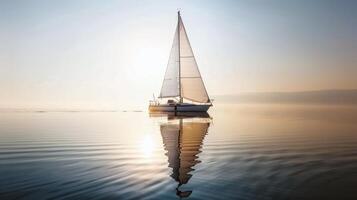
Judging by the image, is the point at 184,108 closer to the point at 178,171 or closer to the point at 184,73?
the point at 184,73

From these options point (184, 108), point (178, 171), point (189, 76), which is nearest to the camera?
point (178, 171)

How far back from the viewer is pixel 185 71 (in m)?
93.9

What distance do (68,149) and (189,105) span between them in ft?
211

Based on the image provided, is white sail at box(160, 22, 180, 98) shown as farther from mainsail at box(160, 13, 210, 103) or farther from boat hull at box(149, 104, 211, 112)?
boat hull at box(149, 104, 211, 112)

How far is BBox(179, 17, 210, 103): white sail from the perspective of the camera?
93.6 m

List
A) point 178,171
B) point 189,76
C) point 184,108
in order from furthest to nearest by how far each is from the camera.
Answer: point 189,76 < point 184,108 < point 178,171

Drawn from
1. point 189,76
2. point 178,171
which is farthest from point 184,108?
point 178,171

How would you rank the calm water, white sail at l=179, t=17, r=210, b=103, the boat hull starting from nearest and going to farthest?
the calm water
the boat hull
white sail at l=179, t=17, r=210, b=103

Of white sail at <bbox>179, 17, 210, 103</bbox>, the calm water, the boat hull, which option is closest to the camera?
the calm water

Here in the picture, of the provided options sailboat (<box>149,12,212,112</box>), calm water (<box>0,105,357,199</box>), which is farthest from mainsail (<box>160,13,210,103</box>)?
calm water (<box>0,105,357,199</box>)

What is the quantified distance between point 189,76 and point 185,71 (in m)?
1.73

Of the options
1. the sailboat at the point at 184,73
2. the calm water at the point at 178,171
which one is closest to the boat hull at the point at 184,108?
the sailboat at the point at 184,73

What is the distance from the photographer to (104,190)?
13719 millimetres

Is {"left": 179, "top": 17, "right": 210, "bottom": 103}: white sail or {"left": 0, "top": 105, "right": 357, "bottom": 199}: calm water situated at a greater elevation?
{"left": 179, "top": 17, "right": 210, "bottom": 103}: white sail
